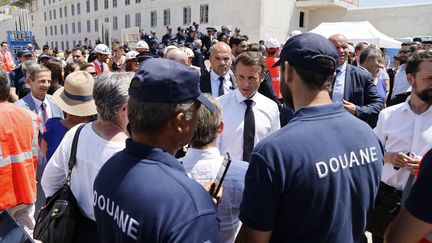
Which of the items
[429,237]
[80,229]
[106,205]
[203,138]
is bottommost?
[80,229]

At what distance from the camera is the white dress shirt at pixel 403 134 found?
2.59 metres

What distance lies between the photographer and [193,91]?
52.7 inches

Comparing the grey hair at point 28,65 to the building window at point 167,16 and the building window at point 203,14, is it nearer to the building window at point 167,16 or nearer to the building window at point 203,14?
the building window at point 203,14

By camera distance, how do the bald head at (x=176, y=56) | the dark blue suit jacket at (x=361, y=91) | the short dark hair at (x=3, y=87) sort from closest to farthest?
the short dark hair at (x=3, y=87), the dark blue suit jacket at (x=361, y=91), the bald head at (x=176, y=56)

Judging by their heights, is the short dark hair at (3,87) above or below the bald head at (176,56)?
below

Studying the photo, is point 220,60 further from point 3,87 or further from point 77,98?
point 3,87

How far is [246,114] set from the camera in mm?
3125

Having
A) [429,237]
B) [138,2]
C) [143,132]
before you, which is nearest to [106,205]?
[143,132]

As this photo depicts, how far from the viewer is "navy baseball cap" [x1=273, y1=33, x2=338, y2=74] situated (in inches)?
59.1

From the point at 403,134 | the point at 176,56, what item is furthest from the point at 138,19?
the point at 403,134

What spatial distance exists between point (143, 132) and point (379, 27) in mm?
34667

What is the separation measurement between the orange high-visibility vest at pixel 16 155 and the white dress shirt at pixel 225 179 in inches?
69.4

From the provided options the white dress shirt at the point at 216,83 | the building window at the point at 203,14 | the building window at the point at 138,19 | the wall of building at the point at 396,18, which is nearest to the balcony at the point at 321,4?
the wall of building at the point at 396,18

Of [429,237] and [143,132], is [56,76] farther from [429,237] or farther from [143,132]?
[429,237]
